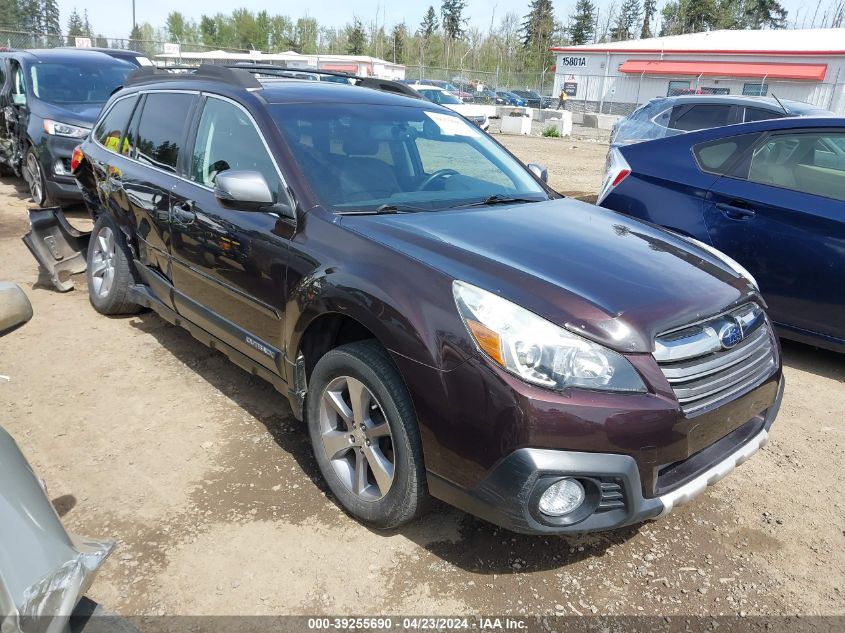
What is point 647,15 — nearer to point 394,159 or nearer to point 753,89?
point 753,89

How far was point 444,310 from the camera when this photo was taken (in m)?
2.32

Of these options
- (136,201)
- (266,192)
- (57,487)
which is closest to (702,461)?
(266,192)

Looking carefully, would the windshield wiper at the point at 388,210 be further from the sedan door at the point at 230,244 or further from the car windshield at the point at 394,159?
the sedan door at the point at 230,244

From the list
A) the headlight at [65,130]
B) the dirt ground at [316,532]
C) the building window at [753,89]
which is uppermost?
the building window at [753,89]

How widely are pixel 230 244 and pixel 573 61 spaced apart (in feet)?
152

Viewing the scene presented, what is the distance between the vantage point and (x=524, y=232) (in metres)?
2.89

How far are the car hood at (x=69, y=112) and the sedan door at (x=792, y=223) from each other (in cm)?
717

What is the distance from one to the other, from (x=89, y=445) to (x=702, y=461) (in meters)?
2.89

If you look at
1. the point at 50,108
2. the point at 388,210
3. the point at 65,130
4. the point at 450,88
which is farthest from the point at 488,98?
the point at 388,210

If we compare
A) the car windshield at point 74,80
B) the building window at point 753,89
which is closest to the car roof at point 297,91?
the car windshield at point 74,80

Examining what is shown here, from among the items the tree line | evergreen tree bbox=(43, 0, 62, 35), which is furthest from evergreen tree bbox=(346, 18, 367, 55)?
evergreen tree bbox=(43, 0, 62, 35)

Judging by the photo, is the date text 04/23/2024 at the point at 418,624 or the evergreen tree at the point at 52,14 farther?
the evergreen tree at the point at 52,14

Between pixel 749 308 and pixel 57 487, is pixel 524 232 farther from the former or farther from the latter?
pixel 57 487

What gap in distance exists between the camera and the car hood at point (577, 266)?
2.29m
